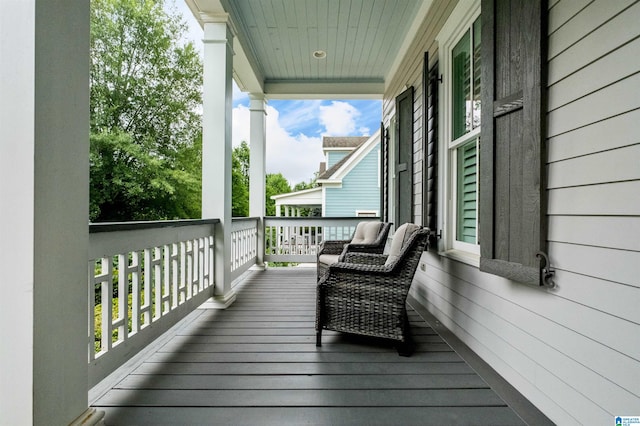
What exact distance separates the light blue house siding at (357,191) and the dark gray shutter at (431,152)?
24.4ft

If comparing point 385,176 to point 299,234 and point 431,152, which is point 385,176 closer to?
point 299,234

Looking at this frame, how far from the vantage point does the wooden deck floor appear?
1.59 m

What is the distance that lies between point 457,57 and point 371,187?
800cm

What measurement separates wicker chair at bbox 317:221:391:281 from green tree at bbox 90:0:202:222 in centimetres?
968

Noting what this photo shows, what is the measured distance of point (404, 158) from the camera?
13.5 feet

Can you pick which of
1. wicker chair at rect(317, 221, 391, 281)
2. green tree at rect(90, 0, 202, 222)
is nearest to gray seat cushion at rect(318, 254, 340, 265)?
wicker chair at rect(317, 221, 391, 281)

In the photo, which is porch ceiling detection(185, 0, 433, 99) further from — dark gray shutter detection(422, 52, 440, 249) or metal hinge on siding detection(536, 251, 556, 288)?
metal hinge on siding detection(536, 251, 556, 288)

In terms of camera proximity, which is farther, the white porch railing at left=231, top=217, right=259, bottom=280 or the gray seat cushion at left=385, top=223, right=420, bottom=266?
the white porch railing at left=231, top=217, right=259, bottom=280

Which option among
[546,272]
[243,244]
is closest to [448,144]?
[546,272]

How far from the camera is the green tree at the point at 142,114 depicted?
38.4 feet

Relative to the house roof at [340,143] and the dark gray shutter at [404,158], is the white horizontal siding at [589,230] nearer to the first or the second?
the dark gray shutter at [404,158]

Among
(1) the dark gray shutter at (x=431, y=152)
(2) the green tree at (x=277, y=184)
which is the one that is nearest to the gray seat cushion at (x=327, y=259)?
(1) the dark gray shutter at (x=431, y=152)

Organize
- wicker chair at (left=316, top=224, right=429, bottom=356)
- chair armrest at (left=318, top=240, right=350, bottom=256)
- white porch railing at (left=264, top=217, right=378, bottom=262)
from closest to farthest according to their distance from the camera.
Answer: wicker chair at (left=316, top=224, right=429, bottom=356)
chair armrest at (left=318, top=240, right=350, bottom=256)
white porch railing at (left=264, top=217, right=378, bottom=262)

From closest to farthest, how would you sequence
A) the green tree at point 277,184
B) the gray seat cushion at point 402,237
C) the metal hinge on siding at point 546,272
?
the metal hinge on siding at point 546,272 < the gray seat cushion at point 402,237 < the green tree at point 277,184
